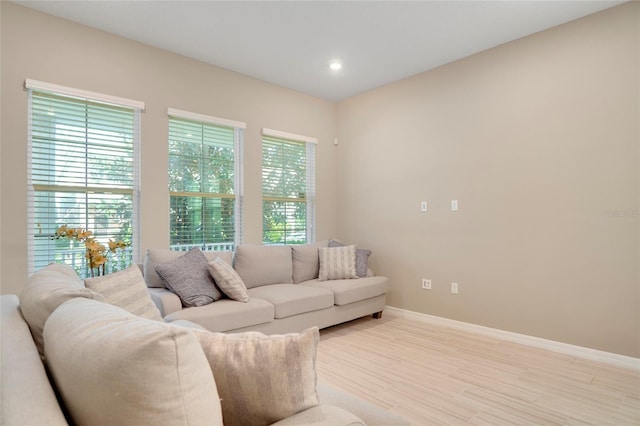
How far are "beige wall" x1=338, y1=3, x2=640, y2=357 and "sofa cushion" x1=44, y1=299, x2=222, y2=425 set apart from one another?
3.51 m

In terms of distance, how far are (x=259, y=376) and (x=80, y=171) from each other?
3.14m

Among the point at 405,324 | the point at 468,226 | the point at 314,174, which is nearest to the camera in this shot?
the point at 468,226

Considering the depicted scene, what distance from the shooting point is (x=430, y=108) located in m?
4.27

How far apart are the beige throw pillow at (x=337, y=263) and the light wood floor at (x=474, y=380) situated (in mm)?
738

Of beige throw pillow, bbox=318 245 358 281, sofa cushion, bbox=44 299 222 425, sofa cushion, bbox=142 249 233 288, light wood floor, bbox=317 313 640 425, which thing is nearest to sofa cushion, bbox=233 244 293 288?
beige throw pillow, bbox=318 245 358 281

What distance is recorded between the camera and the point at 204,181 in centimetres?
402

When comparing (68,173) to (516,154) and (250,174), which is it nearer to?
(250,174)

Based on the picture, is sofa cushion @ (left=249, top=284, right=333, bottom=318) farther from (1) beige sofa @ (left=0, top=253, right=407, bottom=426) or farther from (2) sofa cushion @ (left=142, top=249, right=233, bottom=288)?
(1) beige sofa @ (left=0, top=253, right=407, bottom=426)

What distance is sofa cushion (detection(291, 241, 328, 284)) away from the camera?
4.23 meters

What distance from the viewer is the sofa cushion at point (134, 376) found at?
649 mm

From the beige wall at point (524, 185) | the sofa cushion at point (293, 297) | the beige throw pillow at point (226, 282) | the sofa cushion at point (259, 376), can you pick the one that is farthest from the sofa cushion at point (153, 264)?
the beige wall at point (524, 185)

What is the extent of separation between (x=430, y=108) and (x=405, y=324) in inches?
103

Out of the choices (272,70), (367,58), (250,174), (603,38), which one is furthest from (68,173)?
(603,38)

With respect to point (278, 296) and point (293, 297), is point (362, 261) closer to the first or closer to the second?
point (293, 297)
